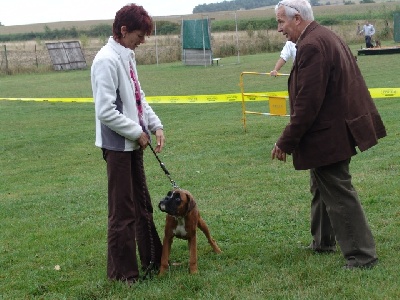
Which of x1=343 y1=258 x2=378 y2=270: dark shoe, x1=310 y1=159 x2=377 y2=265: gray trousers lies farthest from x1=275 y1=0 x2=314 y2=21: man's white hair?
x1=343 y1=258 x2=378 y2=270: dark shoe

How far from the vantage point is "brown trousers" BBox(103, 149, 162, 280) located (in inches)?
212

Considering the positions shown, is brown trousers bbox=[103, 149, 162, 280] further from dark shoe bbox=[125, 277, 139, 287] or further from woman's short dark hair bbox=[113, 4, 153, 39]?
woman's short dark hair bbox=[113, 4, 153, 39]

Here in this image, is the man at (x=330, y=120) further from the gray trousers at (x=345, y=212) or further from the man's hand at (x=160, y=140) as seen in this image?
the man's hand at (x=160, y=140)

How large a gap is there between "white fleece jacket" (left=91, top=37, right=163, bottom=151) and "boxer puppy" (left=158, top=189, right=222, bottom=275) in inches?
19.6

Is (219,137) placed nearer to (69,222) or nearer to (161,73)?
(69,222)

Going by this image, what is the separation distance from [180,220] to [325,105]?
4.83ft

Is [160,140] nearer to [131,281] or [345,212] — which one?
[131,281]

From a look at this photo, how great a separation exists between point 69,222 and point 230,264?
8.29 ft

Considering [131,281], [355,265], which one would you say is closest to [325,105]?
[355,265]

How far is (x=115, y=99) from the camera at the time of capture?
17.1 feet

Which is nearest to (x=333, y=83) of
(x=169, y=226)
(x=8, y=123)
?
(x=169, y=226)

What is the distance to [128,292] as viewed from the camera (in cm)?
530

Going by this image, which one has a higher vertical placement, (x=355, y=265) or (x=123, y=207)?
(x=123, y=207)

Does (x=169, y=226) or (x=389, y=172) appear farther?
(x=389, y=172)
